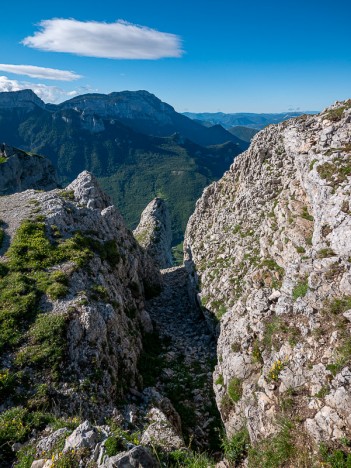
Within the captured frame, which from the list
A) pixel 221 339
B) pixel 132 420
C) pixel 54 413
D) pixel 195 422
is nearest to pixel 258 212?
pixel 221 339

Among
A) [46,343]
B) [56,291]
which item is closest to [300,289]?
[46,343]

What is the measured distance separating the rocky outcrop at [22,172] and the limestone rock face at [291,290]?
259 feet

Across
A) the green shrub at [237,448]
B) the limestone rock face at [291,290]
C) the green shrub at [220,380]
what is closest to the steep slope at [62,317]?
the green shrub at [220,380]

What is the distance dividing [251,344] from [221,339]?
5.82 meters

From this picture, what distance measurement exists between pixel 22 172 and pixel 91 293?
92.7m

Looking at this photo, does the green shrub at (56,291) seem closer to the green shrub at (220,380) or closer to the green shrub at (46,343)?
the green shrub at (46,343)

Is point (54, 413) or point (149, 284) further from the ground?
point (54, 413)

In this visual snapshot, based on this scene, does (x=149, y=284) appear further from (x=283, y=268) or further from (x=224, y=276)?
(x=283, y=268)

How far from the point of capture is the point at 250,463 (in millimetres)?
13250

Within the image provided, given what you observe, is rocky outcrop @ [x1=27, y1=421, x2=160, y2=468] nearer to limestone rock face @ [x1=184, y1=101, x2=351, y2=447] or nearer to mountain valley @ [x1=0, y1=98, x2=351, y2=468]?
mountain valley @ [x1=0, y1=98, x2=351, y2=468]

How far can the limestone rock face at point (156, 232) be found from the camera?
67.1m

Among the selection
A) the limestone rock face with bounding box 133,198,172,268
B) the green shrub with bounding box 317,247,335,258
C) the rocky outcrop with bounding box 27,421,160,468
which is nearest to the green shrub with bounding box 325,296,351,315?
the green shrub with bounding box 317,247,335,258

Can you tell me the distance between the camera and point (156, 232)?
6931cm

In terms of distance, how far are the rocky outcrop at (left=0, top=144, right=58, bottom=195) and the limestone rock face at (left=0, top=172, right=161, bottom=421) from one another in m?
60.7
